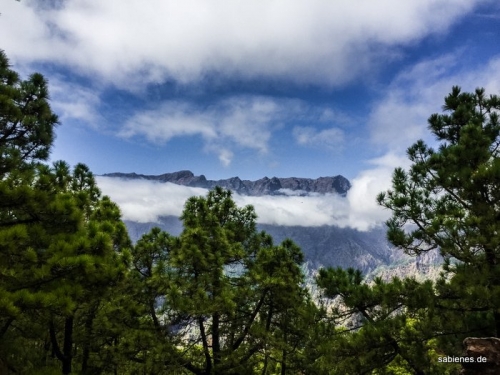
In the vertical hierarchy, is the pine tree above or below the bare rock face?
above

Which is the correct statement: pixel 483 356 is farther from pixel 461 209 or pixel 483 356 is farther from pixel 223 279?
pixel 223 279

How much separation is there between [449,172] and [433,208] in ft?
4.98

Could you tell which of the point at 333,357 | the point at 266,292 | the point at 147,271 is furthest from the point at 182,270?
the point at 333,357

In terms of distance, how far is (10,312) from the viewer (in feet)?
17.0

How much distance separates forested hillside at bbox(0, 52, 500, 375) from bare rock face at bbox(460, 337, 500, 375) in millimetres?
876

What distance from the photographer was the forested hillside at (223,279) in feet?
21.3

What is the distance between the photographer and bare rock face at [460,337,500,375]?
25.9 feet

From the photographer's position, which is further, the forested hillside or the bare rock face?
the bare rock face

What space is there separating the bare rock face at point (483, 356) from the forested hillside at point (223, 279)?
34.5 inches

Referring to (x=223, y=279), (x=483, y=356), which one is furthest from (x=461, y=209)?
(x=223, y=279)

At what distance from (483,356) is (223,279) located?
8.15m

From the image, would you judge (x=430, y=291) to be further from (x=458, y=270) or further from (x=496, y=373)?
(x=496, y=373)

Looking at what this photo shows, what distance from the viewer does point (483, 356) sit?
800 centimetres

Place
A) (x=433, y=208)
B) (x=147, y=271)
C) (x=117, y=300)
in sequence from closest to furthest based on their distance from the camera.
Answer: (x=433, y=208), (x=117, y=300), (x=147, y=271)
